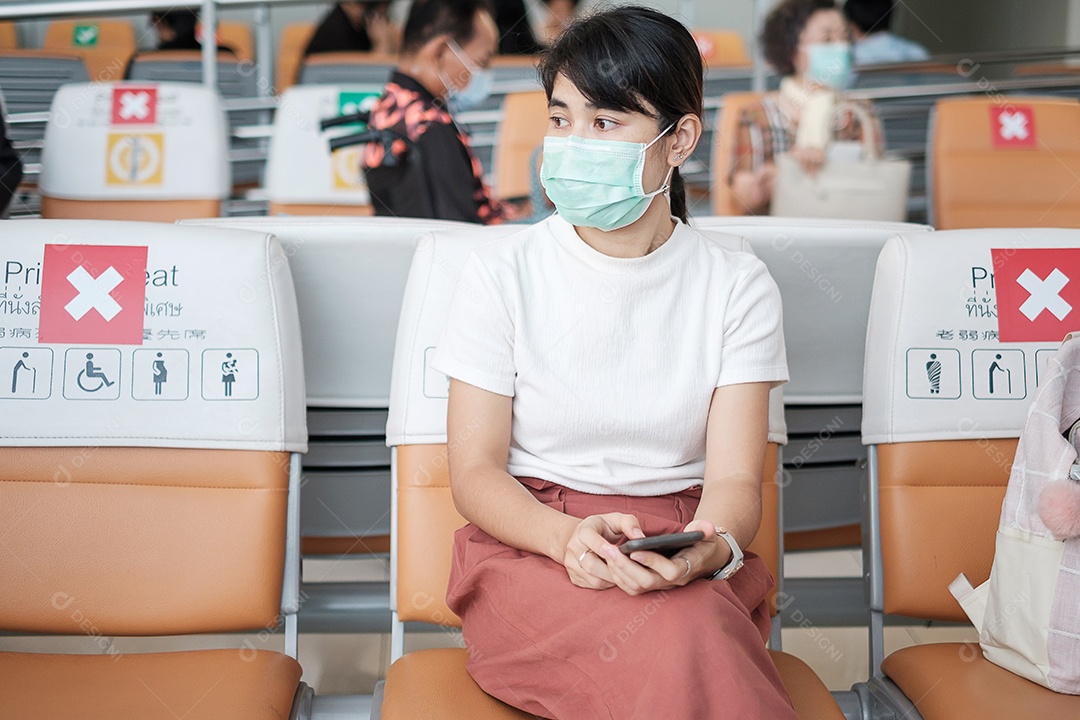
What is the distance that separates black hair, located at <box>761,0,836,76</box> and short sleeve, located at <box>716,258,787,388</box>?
2.64m

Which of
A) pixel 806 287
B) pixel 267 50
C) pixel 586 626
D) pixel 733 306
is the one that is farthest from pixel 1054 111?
pixel 267 50

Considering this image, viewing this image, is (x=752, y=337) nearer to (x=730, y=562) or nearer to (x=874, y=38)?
(x=730, y=562)

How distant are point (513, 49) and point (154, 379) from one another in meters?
5.05

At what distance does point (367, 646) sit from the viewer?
2215 millimetres

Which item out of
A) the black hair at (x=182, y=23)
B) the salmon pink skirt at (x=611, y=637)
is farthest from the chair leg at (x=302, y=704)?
the black hair at (x=182, y=23)

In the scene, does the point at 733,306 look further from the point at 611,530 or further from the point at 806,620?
the point at 806,620

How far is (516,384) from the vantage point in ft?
4.55

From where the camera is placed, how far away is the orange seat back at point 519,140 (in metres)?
3.22

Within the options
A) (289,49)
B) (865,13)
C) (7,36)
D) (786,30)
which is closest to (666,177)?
(786,30)

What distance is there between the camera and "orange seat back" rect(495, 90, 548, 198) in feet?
10.6

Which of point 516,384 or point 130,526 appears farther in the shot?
point 130,526

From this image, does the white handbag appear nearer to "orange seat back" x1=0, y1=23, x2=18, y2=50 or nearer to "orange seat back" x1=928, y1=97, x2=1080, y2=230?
"orange seat back" x1=928, y1=97, x2=1080, y2=230

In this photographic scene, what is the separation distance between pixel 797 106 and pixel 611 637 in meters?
2.71

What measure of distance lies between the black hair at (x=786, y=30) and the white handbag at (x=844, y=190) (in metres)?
0.75
